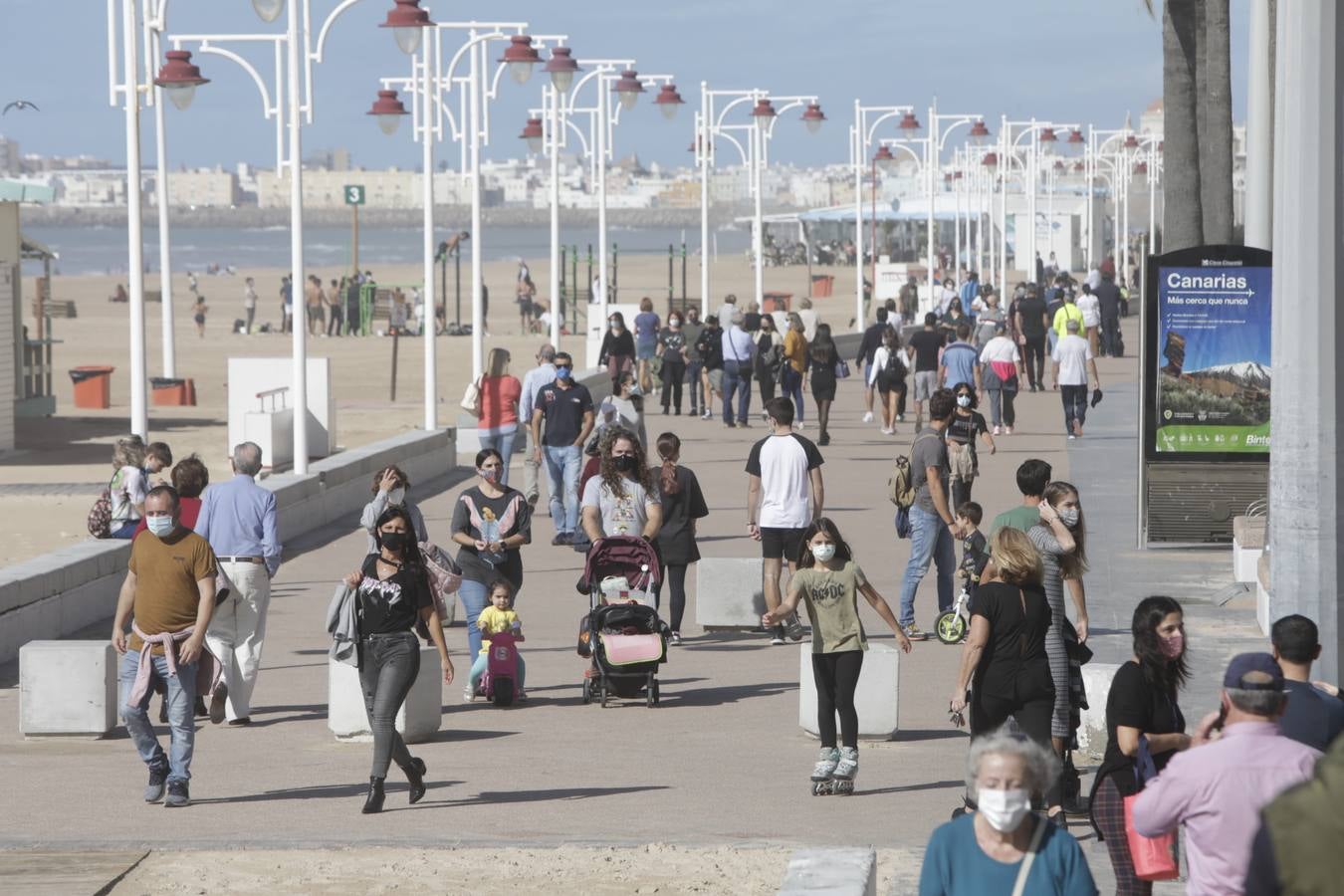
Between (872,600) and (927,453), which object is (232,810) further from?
(927,453)

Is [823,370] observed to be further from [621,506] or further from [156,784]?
[156,784]

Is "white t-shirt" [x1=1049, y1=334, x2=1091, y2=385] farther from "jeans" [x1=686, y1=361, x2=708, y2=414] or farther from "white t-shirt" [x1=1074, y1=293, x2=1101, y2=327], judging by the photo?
"white t-shirt" [x1=1074, y1=293, x2=1101, y2=327]

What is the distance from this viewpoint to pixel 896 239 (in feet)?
420

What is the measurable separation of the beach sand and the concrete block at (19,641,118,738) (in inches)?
276

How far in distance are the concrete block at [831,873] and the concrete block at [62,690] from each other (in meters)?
5.50

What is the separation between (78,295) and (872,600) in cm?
8895

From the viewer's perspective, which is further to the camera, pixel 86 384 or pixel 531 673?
pixel 86 384

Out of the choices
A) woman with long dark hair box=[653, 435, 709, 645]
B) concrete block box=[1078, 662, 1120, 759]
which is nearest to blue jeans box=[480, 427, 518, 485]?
woman with long dark hair box=[653, 435, 709, 645]

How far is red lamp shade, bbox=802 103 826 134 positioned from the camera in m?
46.5

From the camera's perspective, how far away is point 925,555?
14.8 m

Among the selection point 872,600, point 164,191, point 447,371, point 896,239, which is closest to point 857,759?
point 872,600

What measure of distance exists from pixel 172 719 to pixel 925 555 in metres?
5.98

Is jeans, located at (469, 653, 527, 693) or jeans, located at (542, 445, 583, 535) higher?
jeans, located at (542, 445, 583, 535)

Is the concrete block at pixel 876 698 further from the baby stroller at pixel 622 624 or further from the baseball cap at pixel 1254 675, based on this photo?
the baseball cap at pixel 1254 675
